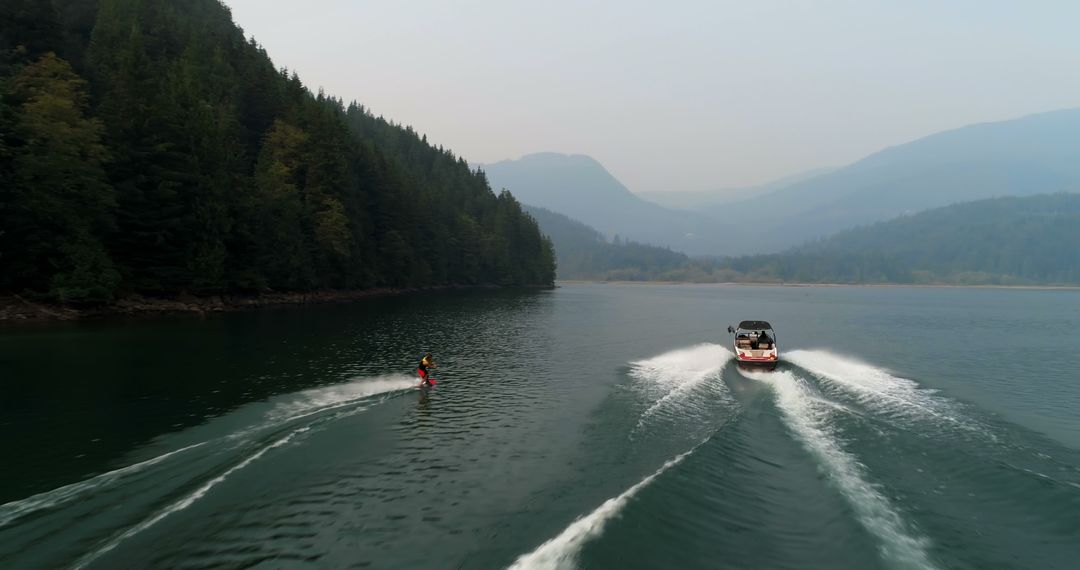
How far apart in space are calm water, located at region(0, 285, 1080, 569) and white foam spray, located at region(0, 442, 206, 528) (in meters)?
0.11

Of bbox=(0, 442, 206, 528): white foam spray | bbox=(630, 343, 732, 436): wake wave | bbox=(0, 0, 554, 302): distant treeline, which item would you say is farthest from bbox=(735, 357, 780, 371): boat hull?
bbox=(0, 0, 554, 302): distant treeline

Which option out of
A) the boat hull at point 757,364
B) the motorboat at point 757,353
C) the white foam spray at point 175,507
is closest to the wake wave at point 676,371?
the boat hull at point 757,364

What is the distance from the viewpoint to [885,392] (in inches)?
1324

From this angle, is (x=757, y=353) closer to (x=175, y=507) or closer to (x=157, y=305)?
(x=175, y=507)

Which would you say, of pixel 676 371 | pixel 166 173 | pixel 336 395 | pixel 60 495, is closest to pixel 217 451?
pixel 60 495

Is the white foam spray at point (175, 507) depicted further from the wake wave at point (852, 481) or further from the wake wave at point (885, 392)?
the wake wave at point (885, 392)

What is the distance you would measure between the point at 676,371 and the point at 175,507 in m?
34.6

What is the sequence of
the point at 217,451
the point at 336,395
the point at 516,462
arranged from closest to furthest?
the point at 217,451
the point at 516,462
the point at 336,395

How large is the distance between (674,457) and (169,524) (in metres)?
17.5

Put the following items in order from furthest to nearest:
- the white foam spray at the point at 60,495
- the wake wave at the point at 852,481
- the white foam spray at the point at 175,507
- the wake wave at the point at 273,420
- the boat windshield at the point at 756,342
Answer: the boat windshield at the point at 756,342 → the wake wave at the point at 273,420 → the white foam spray at the point at 60,495 → the wake wave at the point at 852,481 → the white foam spray at the point at 175,507

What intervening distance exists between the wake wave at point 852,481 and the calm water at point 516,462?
9cm

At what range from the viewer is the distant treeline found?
52094 mm

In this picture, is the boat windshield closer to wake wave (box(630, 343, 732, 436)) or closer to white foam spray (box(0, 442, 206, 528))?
wake wave (box(630, 343, 732, 436))

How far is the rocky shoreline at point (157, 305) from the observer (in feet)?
172
